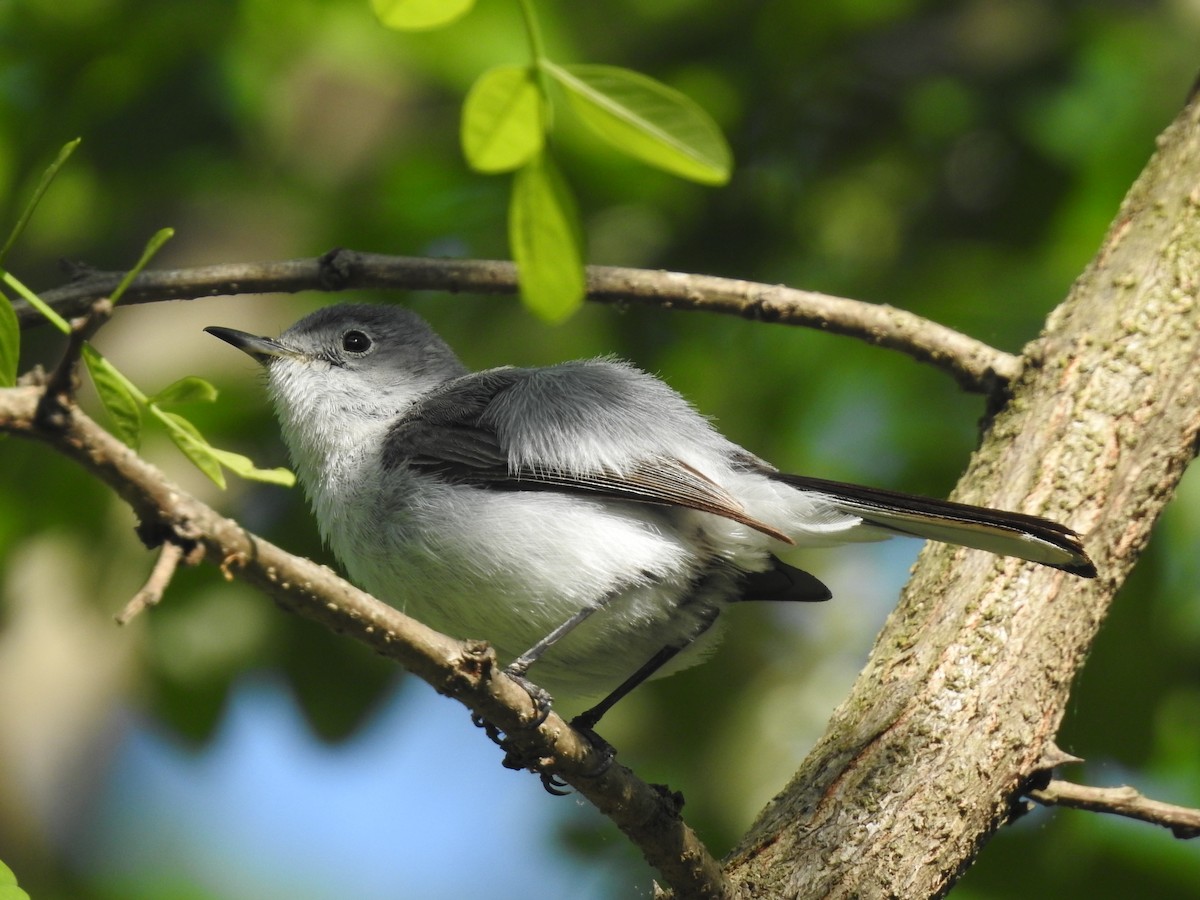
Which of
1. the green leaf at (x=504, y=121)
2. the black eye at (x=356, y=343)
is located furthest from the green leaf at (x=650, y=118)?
the black eye at (x=356, y=343)

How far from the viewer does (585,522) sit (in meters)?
2.77

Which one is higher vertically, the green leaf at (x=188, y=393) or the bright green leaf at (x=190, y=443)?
the green leaf at (x=188, y=393)

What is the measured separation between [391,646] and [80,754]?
3.55 meters

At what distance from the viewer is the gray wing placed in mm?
2785

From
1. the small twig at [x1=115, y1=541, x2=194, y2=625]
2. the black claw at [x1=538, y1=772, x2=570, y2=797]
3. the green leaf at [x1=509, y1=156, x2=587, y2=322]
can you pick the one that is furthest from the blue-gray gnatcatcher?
the green leaf at [x1=509, y1=156, x2=587, y2=322]

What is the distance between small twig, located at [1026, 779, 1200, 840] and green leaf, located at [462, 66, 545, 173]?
1.90 meters

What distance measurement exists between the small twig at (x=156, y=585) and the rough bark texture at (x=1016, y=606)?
1.41m

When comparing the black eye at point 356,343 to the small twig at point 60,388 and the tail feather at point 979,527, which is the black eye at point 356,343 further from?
the small twig at point 60,388

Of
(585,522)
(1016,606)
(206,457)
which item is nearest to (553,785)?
(585,522)

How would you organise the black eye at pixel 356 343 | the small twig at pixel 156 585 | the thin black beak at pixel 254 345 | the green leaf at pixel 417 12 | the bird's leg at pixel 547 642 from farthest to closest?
the black eye at pixel 356 343 → the thin black beak at pixel 254 345 → the bird's leg at pixel 547 642 → the green leaf at pixel 417 12 → the small twig at pixel 156 585

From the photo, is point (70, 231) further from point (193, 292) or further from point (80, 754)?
point (80, 754)

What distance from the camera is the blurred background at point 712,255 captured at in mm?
3309

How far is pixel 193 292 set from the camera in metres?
2.74

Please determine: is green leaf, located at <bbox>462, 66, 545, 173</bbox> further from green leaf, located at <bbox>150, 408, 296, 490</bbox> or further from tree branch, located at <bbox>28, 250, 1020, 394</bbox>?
tree branch, located at <bbox>28, 250, 1020, 394</bbox>
